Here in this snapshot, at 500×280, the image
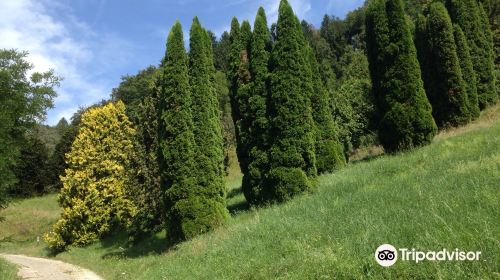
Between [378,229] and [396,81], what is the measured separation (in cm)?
1177

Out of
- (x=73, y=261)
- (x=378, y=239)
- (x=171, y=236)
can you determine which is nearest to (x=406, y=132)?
(x=171, y=236)

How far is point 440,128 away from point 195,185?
43.4 feet

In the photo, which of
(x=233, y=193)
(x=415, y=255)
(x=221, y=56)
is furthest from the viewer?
(x=221, y=56)

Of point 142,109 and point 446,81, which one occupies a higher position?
point 142,109

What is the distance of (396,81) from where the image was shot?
16.3 meters

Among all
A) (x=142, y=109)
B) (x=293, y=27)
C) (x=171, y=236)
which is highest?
(x=293, y=27)

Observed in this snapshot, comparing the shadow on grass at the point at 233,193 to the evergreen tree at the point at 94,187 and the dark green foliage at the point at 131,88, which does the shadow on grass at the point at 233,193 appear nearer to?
the evergreen tree at the point at 94,187

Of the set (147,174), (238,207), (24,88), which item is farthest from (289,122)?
(24,88)

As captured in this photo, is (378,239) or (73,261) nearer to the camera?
(378,239)

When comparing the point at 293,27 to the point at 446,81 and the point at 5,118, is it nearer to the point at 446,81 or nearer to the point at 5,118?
the point at 446,81

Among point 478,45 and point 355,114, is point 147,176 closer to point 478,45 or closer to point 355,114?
point 355,114

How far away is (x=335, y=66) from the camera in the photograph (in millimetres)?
73562

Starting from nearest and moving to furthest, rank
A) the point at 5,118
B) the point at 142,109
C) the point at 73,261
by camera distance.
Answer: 1. the point at 5,118
2. the point at 142,109
3. the point at 73,261

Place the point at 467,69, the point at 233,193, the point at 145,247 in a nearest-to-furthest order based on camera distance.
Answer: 1. the point at 145,247
2. the point at 467,69
3. the point at 233,193
